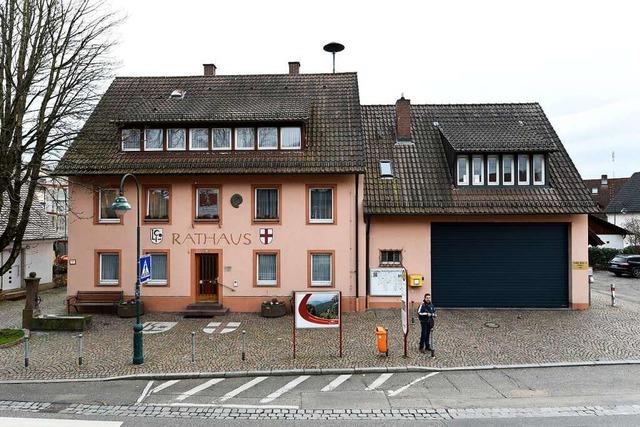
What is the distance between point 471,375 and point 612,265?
1050 inches

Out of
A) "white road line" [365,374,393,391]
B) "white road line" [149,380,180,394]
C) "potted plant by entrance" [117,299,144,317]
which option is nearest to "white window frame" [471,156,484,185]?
"white road line" [365,374,393,391]

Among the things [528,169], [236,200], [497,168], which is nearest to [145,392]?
[236,200]

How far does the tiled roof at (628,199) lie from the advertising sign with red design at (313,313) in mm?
46589

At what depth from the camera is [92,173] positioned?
18.5 metres

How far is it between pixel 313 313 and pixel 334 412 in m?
3.86

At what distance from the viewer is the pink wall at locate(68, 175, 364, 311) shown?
1877 centimetres

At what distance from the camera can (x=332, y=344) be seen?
1373 cm

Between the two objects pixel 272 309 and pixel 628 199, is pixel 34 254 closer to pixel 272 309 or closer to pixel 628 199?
pixel 272 309

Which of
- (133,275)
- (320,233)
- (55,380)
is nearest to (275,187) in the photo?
(320,233)

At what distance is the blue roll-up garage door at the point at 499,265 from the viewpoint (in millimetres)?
19303

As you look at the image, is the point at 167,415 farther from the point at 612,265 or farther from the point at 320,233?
the point at 612,265

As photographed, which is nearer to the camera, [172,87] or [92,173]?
[92,173]

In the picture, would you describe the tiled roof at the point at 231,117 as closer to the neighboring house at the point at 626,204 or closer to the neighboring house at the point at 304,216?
the neighboring house at the point at 304,216

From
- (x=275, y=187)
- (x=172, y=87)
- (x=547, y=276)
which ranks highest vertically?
(x=172, y=87)
